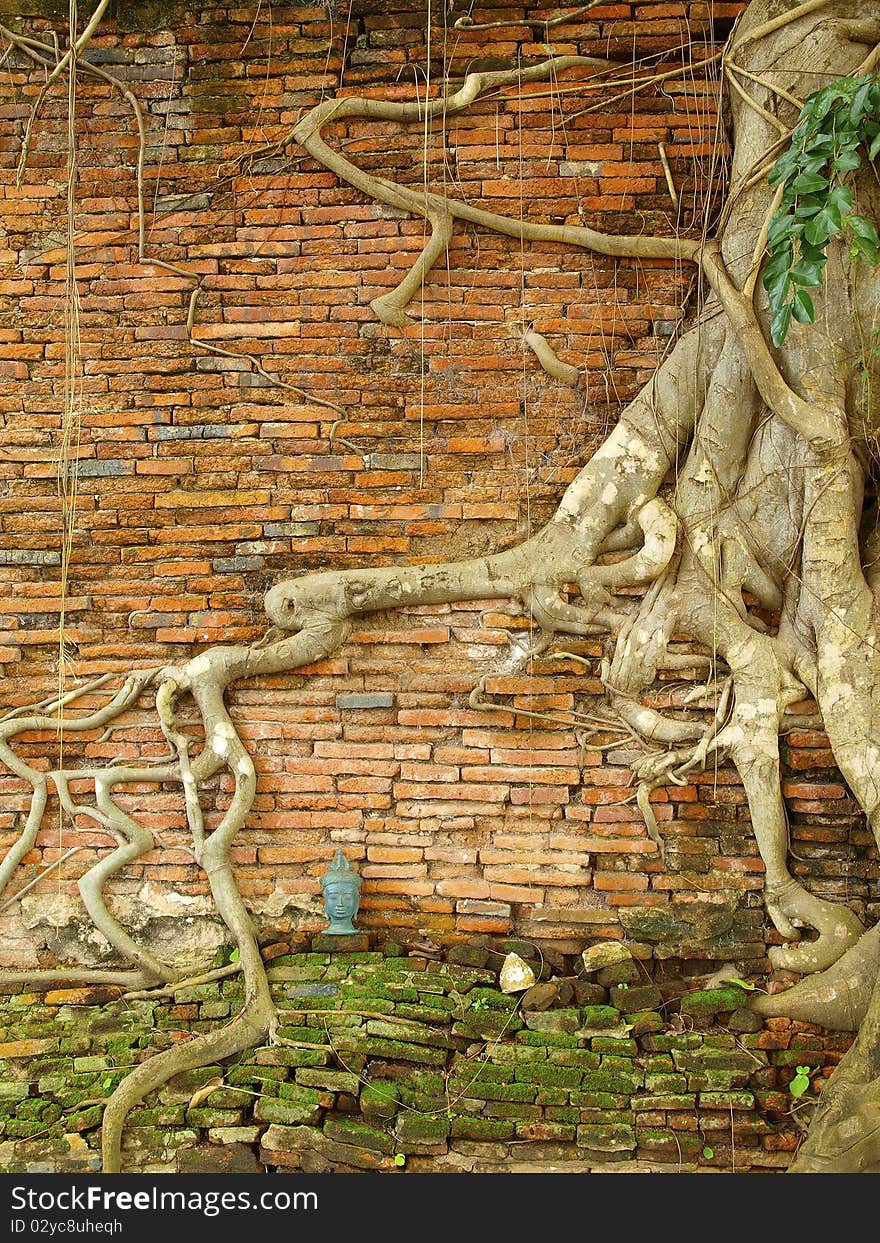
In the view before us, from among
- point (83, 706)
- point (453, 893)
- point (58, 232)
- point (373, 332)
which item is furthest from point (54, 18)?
point (453, 893)

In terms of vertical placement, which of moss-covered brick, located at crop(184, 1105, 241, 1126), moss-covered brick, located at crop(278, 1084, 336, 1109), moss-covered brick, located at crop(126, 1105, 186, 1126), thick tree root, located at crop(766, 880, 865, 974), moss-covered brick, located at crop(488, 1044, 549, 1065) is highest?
thick tree root, located at crop(766, 880, 865, 974)

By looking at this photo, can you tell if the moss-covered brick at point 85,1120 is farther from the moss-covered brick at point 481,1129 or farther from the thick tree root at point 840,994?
the thick tree root at point 840,994

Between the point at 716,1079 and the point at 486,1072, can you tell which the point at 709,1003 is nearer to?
the point at 716,1079

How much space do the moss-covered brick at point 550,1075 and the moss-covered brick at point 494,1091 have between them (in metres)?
0.03

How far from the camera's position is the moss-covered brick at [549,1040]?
3.34 meters

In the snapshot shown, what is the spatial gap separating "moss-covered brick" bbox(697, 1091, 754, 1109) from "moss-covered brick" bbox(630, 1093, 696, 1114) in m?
0.03

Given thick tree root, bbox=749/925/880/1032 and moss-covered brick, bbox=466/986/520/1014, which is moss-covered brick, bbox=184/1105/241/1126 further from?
thick tree root, bbox=749/925/880/1032

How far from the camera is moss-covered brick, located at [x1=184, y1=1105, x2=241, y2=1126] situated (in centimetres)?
316

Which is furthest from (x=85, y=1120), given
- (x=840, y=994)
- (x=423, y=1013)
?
(x=840, y=994)

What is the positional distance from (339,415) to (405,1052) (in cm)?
231

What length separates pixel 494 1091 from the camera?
10.5 ft

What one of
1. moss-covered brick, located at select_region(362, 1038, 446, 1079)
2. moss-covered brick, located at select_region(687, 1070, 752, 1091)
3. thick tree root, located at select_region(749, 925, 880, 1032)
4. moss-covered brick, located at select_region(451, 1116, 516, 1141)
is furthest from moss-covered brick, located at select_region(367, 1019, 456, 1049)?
thick tree root, located at select_region(749, 925, 880, 1032)

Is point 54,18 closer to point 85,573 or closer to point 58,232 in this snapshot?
point 58,232

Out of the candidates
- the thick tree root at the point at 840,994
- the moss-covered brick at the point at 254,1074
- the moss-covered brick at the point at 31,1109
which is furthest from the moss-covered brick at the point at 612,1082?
the moss-covered brick at the point at 31,1109
